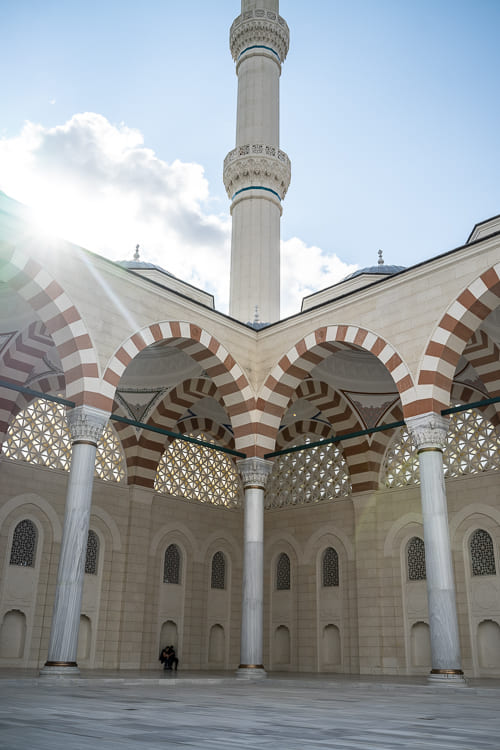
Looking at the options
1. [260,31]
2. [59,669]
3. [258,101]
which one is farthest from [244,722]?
[260,31]

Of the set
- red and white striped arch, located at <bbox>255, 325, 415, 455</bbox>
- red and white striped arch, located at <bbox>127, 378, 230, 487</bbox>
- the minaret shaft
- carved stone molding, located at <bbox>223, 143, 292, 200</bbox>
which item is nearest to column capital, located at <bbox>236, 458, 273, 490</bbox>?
red and white striped arch, located at <bbox>255, 325, 415, 455</bbox>

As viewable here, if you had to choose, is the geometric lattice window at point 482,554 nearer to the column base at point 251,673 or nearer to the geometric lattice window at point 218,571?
the column base at point 251,673

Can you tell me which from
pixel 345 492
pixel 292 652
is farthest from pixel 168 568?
pixel 345 492

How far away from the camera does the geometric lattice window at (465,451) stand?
9.98 metres

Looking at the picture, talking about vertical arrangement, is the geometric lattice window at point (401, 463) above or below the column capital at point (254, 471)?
above

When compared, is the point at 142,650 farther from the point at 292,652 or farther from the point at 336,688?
Result: the point at 336,688

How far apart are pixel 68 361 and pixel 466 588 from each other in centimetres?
642

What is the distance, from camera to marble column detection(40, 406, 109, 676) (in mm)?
6492

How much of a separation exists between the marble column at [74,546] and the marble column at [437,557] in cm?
350

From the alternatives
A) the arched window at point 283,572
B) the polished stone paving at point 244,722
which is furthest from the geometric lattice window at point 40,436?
the polished stone paving at point 244,722

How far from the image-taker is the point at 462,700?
5.24 m

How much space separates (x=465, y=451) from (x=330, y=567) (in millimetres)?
3152

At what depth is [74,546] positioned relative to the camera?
6.82 metres

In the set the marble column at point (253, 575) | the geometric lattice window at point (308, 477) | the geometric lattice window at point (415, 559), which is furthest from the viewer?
the geometric lattice window at point (308, 477)
